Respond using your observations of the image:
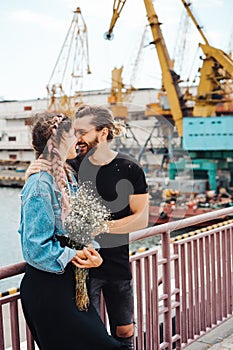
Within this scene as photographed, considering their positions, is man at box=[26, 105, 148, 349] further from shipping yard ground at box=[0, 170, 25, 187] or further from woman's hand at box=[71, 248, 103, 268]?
shipping yard ground at box=[0, 170, 25, 187]

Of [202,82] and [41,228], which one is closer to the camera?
[41,228]

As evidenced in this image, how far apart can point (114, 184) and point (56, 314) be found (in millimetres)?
Result: 556

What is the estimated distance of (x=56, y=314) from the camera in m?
1.84

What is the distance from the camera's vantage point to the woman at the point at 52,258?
5.93 ft

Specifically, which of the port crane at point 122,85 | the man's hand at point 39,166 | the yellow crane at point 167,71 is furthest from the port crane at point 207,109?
the man's hand at point 39,166

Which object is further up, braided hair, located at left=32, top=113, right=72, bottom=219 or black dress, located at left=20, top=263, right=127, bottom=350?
braided hair, located at left=32, top=113, right=72, bottom=219

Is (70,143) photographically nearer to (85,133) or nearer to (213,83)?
(85,133)

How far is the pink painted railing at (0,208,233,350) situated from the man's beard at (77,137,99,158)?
0.61 m

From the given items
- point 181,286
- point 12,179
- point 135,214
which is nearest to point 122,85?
point 12,179

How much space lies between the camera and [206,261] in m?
3.33

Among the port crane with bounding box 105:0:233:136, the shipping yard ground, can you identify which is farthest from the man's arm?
the shipping yard ground

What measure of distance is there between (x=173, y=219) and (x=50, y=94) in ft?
112

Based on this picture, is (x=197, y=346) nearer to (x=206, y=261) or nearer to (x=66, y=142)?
(x=206, y=261)

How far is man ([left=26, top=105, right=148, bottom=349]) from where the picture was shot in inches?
81.0
